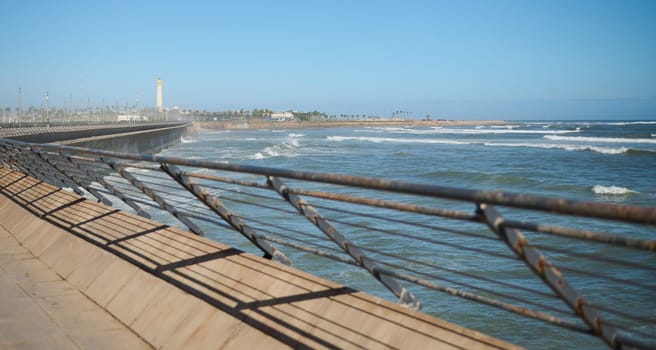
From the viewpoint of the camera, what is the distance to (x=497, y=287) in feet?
27.6

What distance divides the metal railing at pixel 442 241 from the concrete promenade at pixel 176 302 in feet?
0.67

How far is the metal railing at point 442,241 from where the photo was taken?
2258 millimetres

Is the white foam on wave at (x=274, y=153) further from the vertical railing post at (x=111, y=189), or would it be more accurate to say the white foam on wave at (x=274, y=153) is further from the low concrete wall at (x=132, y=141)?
the vertical railing post at (x=111, y=189)

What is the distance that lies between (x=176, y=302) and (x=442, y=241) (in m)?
3.17

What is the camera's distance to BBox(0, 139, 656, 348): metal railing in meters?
2.26

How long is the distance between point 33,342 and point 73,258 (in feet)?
6.72

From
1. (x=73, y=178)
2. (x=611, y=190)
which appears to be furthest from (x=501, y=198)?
(x=611, y=190)

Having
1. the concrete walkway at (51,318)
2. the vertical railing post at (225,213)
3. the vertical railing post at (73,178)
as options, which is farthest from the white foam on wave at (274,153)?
the vertical railing post at (225,213)

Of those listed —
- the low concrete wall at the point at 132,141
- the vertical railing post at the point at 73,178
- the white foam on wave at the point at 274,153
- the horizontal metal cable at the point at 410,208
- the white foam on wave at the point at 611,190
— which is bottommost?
the white foam on wave at the point at 274,153

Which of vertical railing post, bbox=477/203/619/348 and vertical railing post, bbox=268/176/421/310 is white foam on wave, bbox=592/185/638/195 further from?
vertical railing post, bbox=477/203/619/348

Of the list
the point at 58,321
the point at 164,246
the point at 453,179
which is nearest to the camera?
the point at 58,321

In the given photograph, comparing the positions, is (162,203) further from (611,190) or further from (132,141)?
(132,141)

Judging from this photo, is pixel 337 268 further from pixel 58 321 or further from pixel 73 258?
pixel 58 321

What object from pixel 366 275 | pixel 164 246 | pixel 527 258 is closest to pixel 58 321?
pixel 164 246
